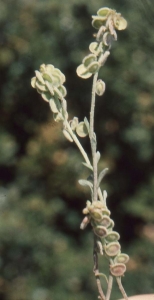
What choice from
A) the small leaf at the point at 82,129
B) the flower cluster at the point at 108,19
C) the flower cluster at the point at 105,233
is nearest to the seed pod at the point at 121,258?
the flower cluster at the point at 105,233

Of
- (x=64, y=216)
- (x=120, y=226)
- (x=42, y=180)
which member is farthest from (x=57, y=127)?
(x=120, y=226)

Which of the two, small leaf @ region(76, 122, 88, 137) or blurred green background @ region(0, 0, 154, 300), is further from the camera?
blurred green background @ region(0, 0, 154, 300)

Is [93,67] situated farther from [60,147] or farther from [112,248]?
[60,147]

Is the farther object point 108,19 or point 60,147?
point 60,147

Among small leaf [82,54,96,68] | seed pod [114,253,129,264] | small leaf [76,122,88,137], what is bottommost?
seed pod [114,253,129,264]

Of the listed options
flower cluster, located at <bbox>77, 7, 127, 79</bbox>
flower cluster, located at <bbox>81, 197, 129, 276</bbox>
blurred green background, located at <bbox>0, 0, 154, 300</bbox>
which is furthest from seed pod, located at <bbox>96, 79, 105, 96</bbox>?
blurred green background, located at <bbox>0, 0, 154, 300</bbox>

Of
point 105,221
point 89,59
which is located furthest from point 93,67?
point 105,221

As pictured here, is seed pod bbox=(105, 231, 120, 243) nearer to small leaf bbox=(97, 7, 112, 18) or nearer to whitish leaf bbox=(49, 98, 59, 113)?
whitish leaf bbox=(49, 98, 59, 113)
